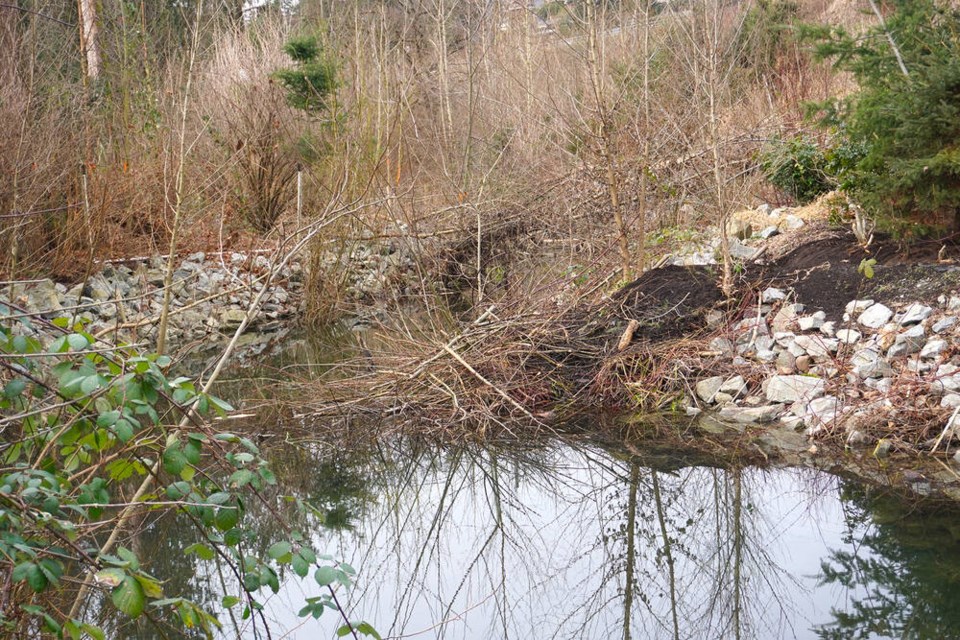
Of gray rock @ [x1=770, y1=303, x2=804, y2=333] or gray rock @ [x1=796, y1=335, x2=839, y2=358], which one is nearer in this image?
gray rock @ [x1=796, y1=335, x2=839, y2=358]

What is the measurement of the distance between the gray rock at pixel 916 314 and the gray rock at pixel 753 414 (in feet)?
3.28

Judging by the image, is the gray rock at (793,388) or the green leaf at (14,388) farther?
the gray rock at (793,388)

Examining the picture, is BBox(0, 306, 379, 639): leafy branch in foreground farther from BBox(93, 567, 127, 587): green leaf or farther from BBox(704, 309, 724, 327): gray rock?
BBox(704, 309, 724, 327): gray rock

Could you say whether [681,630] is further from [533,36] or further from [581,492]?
[533,36]

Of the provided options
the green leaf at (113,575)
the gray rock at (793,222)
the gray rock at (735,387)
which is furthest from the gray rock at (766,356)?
the green leaf at (113,575)

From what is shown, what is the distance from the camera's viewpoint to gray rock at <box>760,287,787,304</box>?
23.3ft

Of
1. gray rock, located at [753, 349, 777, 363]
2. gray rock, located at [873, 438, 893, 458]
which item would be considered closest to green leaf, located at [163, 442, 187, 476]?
gray rock, located at [873, 438, 893, 458]

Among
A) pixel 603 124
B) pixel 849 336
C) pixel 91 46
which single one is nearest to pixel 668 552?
pixel 849 336

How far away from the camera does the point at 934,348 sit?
230 inches

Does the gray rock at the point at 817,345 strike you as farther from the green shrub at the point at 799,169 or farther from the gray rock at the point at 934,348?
the green shrub at the point at 799,169

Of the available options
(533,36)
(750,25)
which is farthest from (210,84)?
(750,25)

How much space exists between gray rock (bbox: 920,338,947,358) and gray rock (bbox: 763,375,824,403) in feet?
2.05

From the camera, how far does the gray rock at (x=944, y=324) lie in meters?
5.99

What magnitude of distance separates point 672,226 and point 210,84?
6.78 meters
